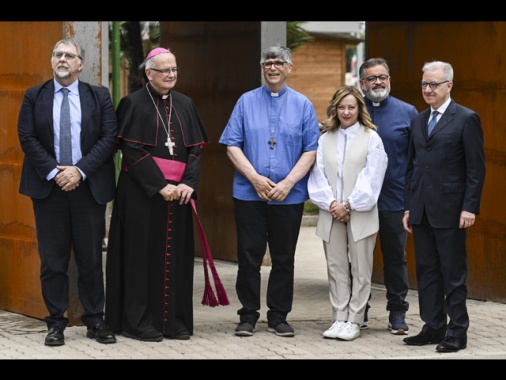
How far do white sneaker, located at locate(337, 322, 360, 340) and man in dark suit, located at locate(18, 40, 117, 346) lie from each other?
160 cm

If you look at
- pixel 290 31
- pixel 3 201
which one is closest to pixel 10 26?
pixel 3 201

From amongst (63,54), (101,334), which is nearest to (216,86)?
(63,54)

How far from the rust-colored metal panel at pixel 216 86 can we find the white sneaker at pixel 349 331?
4.52 meters

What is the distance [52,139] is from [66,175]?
0.93ft

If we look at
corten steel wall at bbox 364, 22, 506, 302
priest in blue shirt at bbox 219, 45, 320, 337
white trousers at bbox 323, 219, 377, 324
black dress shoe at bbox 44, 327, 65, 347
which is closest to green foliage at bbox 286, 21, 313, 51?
corten steel wall at bbox 364, 22, 506, 302

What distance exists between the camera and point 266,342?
909 centimetres

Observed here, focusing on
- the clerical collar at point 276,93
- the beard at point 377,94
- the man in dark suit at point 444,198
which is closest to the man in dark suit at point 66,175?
the clerical collar at point 276,93

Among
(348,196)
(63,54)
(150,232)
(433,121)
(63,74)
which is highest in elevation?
(63,54)

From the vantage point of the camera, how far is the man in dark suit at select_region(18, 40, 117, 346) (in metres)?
8.92

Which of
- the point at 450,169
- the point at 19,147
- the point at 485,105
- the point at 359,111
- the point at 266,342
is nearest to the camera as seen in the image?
the point at 450,169

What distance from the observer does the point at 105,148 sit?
9008mm

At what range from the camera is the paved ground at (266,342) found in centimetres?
860

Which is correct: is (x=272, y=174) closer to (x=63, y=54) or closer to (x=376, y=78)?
(x=376, y=78)
